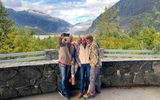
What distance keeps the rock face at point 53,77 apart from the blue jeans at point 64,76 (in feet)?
1.10

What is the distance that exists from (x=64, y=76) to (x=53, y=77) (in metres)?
0.50

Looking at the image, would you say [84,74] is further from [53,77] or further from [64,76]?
[53,77]

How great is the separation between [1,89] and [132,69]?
10.9 feet

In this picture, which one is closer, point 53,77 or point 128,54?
point 53,77

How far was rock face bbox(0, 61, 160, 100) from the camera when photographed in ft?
23.0

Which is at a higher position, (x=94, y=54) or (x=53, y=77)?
(x=94, y=54)

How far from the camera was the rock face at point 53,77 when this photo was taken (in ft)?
23.0

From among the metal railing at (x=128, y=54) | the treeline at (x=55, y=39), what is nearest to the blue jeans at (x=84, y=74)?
the metal railing at (x=128, y=54)

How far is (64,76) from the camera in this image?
6.98 m

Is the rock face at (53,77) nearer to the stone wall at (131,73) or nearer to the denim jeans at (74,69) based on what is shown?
the stone wall at (131,73)

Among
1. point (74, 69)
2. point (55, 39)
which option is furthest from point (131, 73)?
point (55, 39)

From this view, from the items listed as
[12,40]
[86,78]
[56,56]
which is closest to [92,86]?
[86,78]

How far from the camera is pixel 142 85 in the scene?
319 inches

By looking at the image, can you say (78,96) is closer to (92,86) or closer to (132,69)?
(92,86)
